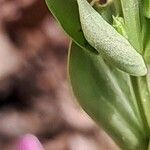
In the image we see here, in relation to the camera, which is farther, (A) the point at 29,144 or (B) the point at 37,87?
(B) the point at 37,87

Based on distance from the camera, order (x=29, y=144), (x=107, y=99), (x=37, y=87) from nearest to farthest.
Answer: (x=29, y=144) < (x=107, y=99) < (x=37, y=87)

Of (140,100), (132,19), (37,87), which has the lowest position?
(37,87)

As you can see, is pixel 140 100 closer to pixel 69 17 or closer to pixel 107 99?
pixel 107 99

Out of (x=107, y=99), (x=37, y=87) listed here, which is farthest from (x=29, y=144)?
(x=37, y=87)

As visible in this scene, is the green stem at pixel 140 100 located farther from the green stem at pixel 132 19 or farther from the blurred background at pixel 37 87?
the blurred background at pixel 37 87

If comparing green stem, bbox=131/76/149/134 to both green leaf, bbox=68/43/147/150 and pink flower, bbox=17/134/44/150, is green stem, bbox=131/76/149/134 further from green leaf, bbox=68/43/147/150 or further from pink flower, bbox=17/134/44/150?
pink flower, bbox=17/134/44/150

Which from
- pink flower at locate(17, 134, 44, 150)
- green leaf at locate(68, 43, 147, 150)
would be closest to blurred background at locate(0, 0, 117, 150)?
green leaf at locate(68, 43, 147, 150)

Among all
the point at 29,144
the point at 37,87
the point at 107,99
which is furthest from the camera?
the point at 37,87
